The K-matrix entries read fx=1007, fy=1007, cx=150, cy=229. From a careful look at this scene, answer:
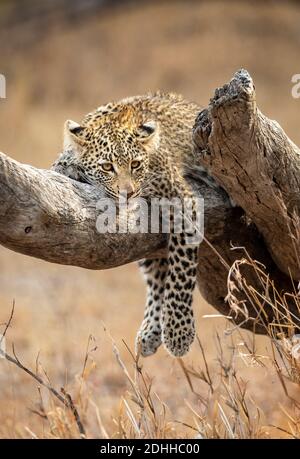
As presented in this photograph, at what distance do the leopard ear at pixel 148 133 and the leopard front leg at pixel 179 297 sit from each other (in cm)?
70

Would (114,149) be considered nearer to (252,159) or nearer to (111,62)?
(252,159)

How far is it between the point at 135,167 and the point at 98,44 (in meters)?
15.7

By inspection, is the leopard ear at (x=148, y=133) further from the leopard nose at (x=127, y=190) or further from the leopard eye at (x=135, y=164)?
the leopard nose at (x=127, y=190)

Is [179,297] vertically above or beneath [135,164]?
beneath

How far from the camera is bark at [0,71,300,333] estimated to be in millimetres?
5234

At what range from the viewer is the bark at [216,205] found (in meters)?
5.23

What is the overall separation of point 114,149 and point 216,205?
758 millimetres

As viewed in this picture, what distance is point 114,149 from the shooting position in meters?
6.54

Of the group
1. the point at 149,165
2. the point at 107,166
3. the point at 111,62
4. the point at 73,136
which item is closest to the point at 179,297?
the point at 149,165

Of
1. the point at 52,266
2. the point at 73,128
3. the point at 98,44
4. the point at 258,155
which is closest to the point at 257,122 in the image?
the point at 258,155

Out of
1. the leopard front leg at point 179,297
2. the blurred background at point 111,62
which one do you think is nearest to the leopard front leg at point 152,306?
the leopard front leg at point 179,297

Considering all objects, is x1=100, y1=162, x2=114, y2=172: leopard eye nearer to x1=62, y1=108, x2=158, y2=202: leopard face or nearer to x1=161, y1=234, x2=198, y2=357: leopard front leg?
x1=62, y1=108, x2=158, y2=202: leopard face
